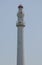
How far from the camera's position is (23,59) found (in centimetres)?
6900

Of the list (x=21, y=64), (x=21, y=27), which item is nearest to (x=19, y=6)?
(x=21, y=27)

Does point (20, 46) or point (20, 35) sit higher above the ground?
point (20, 35)

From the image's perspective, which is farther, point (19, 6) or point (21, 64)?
point (19, 6)

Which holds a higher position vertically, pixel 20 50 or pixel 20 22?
pixel 20 22


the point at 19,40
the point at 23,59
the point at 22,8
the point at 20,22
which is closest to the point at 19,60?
the point at 23,59

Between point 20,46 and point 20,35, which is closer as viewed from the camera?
point 20,46

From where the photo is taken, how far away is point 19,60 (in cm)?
6881

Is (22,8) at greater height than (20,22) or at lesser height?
greater


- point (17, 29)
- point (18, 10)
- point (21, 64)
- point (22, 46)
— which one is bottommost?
point (21, 64)

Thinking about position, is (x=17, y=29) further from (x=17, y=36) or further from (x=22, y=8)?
(x=22, y=8)

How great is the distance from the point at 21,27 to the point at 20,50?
22.6 ft

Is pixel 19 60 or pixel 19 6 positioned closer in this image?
pixel 19 60

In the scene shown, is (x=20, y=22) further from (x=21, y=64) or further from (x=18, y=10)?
(x=21, y=64)

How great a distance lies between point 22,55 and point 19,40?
4.46m
